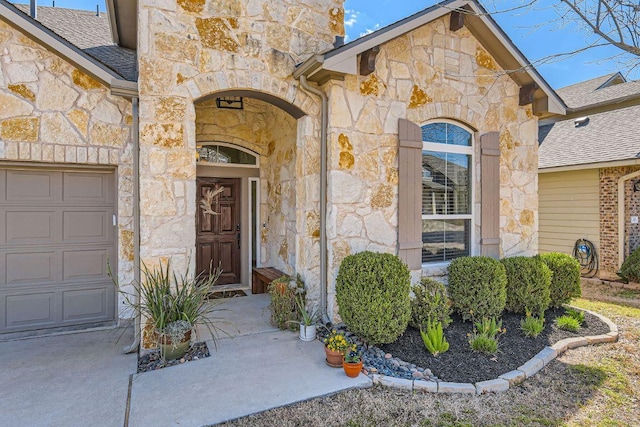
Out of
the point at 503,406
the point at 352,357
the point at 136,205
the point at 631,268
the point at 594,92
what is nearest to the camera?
the point at 503,406

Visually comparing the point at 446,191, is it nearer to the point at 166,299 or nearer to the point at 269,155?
the point at 269,155

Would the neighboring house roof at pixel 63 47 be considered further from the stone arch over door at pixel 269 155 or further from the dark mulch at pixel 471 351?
the dark mulch at pixel 471 351

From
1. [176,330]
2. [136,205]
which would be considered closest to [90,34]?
[136,205]

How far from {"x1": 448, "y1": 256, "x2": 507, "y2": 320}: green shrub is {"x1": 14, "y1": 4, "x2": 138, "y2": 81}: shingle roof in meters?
5.16

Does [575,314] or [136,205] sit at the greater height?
[136,205]

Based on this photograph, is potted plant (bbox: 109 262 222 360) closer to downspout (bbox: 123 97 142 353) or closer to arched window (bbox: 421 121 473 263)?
downspout (bbox: 123 97 142 353)

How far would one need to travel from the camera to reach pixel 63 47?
4.17m

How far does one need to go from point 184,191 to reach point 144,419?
231 centimetres

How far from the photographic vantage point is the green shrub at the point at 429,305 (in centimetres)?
441

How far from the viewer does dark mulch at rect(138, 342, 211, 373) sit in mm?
3627

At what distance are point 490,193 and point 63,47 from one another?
6082 millimetres

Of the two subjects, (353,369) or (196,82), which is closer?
(353,369)

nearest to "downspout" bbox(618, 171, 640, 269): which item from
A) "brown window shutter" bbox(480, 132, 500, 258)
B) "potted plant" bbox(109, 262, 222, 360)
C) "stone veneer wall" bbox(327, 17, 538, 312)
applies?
"stone veneer wall" bbox(327, 17, 538, 312)

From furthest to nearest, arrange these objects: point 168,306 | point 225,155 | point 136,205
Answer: point 225,155, point 136,205, point 168,306
